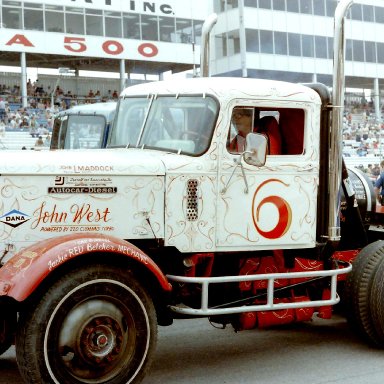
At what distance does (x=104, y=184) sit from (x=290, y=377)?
2.12 m

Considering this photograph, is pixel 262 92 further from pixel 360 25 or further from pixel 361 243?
pixel 360 25

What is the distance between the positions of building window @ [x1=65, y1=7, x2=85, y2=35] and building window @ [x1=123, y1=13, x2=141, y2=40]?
2716 mm

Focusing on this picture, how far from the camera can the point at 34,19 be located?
4428 cm

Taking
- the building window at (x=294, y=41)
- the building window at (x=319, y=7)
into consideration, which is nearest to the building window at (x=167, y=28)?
the building window at (x=294, y=41)

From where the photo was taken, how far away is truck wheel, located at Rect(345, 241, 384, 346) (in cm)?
672

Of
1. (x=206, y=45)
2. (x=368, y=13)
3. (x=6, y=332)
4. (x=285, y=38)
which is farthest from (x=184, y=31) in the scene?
(x=6, y=332)

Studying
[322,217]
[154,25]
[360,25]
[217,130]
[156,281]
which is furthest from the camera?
[360,25]

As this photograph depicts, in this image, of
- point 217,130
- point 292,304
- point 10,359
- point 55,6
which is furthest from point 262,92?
point 55,6

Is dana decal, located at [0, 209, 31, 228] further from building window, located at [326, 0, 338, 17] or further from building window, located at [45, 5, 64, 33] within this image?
building window, located at [326, 0, 338, 17]

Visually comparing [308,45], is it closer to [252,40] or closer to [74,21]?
[252,40]

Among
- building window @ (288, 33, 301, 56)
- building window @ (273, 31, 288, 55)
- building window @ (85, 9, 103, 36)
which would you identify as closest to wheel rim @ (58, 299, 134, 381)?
building window @ (85, 9, 103, 36)

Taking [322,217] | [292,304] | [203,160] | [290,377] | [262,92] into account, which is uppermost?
[262,92]

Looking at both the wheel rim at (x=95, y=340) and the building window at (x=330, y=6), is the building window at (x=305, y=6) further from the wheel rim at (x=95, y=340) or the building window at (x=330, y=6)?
the wheel rim at (x=95, y=340)

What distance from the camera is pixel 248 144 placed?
5.76m
